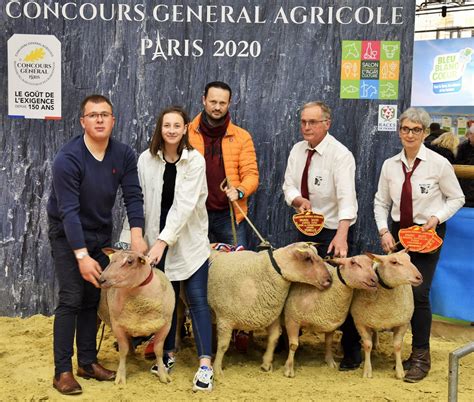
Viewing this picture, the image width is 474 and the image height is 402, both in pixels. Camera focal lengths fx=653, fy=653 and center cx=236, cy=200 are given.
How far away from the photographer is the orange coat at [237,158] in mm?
5059

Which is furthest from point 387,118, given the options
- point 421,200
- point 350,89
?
point 421,200

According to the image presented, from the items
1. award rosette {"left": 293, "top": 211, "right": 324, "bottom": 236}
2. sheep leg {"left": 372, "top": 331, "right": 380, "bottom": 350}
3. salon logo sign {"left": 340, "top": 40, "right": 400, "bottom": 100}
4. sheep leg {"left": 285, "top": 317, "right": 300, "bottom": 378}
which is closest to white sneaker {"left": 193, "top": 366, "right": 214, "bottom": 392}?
sheep leg {"left": 285, "top": 317, "right": 300, "bottom": 378}

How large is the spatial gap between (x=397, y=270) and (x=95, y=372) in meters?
2.12

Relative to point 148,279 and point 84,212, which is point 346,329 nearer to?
point 148,279

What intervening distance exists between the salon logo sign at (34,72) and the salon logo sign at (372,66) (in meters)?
2.55

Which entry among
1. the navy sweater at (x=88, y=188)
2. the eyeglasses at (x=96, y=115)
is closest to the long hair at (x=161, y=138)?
the navy sweater at (x=88, y=188)

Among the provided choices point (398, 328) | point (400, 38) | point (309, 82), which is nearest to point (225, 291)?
point (398, 328)

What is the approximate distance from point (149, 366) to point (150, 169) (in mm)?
1443

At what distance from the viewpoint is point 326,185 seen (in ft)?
16.2

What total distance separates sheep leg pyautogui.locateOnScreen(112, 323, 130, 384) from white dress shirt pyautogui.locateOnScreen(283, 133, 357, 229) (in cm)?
161

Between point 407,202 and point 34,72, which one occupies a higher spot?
point 34,72

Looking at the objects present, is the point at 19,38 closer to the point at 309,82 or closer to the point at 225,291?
the point at 309,82

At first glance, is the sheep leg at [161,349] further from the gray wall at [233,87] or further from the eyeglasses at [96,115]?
the gray wall at [233,87]

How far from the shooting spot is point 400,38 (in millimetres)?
5715
